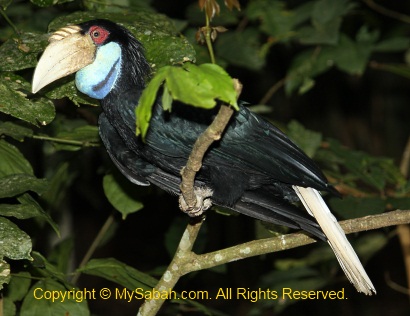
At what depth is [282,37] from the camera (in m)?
3.76

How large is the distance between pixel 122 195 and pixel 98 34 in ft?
2.18

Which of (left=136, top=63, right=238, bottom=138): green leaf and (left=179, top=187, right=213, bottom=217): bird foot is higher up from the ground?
(left=136, top=63, right=238, bottom=138): green leaf

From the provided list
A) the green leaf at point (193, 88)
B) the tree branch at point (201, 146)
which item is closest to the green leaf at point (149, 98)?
the green leaf at point (193, 88)

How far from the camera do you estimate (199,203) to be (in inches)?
97.1

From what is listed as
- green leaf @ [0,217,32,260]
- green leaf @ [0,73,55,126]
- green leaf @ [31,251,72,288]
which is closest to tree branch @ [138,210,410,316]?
green leaf @ [31,251,72,288]

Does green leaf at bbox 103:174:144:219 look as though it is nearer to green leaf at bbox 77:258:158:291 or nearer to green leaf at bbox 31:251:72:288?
green leaf at bbox 77:258:158:291

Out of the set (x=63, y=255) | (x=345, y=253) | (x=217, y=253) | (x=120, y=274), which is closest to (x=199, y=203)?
(x=217, y=253)

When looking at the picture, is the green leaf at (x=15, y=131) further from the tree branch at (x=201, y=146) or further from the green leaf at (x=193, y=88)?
the green leaf at (x=193, y=88)

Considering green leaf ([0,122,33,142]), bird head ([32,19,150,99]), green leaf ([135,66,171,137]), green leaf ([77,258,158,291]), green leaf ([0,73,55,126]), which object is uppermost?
green leaf ([135,66,171,137])

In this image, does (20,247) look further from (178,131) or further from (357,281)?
(357,281)

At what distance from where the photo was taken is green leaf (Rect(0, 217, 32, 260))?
7.08 feet

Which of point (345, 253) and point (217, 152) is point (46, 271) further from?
point (345, 253)

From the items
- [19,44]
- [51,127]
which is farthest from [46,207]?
[19,44]

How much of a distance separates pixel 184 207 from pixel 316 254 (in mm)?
1744
